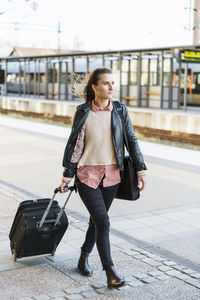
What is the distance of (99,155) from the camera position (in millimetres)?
3918

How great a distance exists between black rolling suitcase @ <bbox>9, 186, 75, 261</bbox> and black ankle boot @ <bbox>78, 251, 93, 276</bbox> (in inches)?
12.3

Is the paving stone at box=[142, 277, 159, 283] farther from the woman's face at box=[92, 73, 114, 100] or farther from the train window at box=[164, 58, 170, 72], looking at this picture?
Answer: the train window at box=[164, 58, 170, 72]

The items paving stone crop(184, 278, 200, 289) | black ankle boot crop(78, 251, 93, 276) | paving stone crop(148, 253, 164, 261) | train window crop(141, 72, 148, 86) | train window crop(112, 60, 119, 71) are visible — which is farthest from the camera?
train window crop(112, 60, 119, 71)

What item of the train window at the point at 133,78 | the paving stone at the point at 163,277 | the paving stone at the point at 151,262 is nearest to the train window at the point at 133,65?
the train window at the point at 133,78

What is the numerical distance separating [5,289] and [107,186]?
1.05m

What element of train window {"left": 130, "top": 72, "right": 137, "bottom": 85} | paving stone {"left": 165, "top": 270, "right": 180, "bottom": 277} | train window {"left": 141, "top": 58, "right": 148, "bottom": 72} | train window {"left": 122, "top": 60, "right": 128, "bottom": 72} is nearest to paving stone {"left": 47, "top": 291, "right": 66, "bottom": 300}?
paving stone {"left": 165, "top": 270, "right": 180, "bottom": 277}

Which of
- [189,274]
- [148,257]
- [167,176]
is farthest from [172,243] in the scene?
[167,176]

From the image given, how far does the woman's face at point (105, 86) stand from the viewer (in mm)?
3914

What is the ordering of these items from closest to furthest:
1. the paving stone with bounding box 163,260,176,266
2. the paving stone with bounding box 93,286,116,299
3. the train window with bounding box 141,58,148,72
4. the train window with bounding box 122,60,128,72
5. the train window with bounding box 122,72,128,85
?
the paving stone with bounding box 93,286,116,299 < the paving stone with bounding box 163,260,176,266 < the train window with bounding box 141,58,148,72 < the train window with bounding box 122,60,128,72 < the train window with bounding box 122,72,128,85

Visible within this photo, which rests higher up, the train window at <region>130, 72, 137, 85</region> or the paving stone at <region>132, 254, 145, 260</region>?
the train window at <region>130, 72, 137, 85</region>

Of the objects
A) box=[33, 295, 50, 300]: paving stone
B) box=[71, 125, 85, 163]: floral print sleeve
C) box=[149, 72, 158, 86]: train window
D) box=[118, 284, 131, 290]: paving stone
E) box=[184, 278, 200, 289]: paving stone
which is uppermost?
box=[149, 72, 158, 86]: train window

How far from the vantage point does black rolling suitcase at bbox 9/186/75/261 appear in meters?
4.25

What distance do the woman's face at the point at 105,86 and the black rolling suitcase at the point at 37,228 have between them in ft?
2.89

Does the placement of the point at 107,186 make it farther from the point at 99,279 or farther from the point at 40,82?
the point at 40,82
